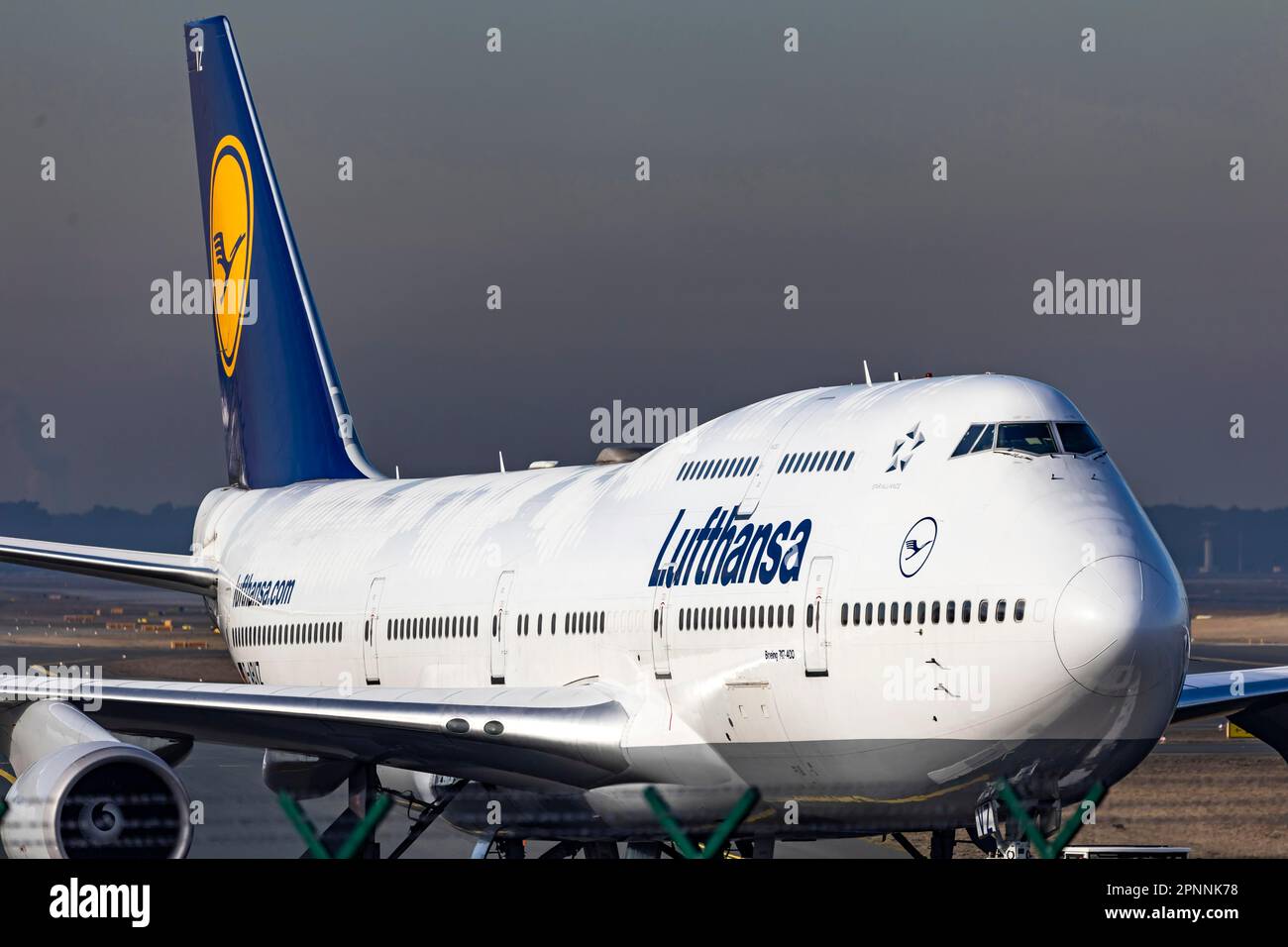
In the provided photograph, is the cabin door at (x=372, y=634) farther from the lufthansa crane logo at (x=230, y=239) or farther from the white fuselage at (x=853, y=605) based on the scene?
the lufthansa crane logo at (x=230, y=239)

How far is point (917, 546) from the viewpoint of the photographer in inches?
707

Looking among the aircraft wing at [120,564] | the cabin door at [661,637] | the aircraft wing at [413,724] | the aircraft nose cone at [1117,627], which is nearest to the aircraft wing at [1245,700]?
the cabin door at [661,637]

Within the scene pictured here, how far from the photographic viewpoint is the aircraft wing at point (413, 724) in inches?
827

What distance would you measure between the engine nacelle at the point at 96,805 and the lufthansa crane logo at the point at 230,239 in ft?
62.8

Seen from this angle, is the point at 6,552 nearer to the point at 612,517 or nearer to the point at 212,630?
the point at 212,630

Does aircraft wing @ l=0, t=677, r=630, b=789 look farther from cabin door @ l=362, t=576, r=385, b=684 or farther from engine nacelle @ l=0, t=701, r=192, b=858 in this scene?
cabin door @ l=362, t=576, r=385, b=684

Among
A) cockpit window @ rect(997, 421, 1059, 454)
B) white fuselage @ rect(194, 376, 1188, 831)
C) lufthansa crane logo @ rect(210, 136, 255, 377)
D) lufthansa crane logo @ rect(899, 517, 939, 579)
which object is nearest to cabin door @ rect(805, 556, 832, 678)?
white fuselage @ rect(194, 376, 1188, 831)

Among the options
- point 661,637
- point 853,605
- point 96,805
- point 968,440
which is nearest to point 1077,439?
point 968,440

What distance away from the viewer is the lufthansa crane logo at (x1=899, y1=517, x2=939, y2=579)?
17.8 m

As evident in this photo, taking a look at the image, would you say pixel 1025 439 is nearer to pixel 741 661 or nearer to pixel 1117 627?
Answer: pixel 1117 627

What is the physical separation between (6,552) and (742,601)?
15219 millimetres

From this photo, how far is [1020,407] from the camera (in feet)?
60.8

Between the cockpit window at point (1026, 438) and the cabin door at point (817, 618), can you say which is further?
the cabin door at point (817, 618)
